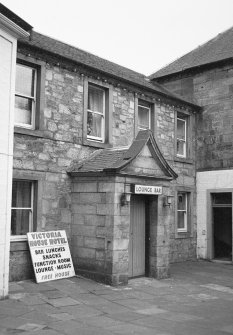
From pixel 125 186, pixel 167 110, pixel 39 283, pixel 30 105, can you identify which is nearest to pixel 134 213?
pixel 125 186

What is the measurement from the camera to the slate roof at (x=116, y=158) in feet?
36.2

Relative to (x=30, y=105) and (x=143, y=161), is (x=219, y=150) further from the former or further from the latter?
(x=30, y=105)

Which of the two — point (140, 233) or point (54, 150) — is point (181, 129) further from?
point (54, 150)

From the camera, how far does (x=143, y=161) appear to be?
38.4 ft

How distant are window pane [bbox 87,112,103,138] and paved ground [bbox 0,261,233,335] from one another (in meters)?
4.48

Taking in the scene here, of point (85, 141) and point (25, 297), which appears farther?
point (85, 141)

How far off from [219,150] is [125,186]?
6.88 m

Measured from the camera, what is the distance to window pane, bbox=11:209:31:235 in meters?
10.6

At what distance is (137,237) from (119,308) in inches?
142

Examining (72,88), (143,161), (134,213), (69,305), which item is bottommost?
(69,305)

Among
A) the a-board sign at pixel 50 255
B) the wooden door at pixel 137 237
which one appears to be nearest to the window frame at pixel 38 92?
the a-board sign at pixel 50 255

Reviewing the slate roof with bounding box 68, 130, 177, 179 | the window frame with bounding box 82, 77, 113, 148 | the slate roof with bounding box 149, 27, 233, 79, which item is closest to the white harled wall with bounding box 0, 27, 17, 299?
the slate roof with bounding box 68, 130, 177, 179

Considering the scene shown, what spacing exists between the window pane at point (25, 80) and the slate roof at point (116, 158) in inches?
96.2

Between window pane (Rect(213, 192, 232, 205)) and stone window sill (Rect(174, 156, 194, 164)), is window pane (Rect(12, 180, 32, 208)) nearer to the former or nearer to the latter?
stone window sill (Rect(174, 156, 194, 164))
